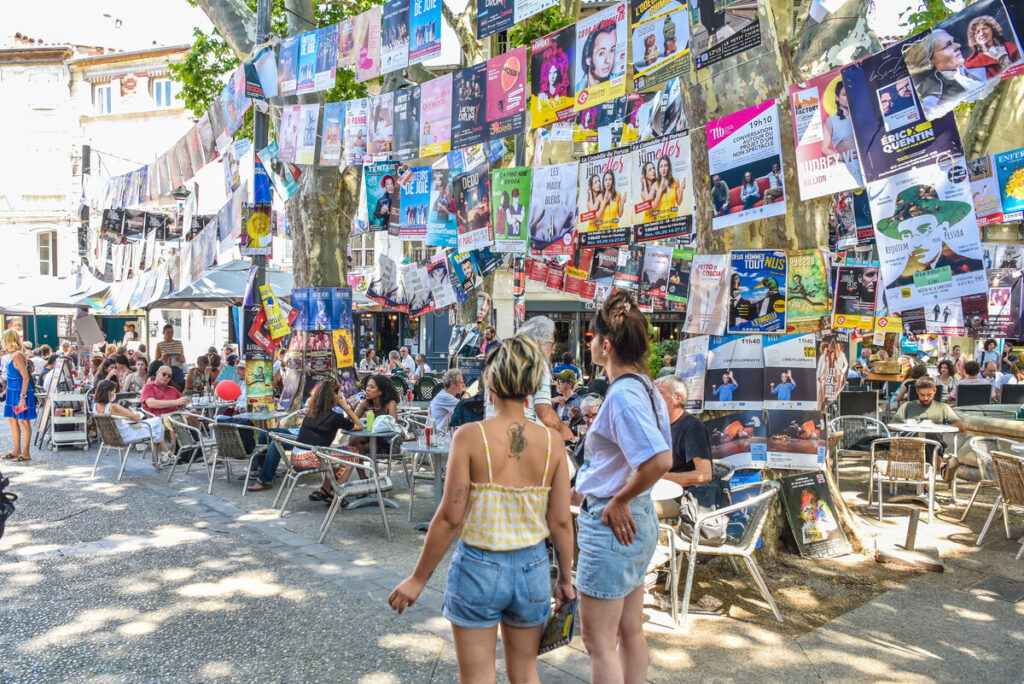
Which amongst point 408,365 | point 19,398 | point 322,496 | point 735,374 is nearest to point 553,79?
point 735,374

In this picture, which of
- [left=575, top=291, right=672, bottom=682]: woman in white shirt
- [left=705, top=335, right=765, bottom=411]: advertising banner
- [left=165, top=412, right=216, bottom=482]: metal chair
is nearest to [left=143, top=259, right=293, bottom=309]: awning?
[left=165, top=412, right=216, bottom=482]: metal chair

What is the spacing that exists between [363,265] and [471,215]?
77.7 feet

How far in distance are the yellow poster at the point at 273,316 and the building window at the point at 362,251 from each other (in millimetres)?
21597

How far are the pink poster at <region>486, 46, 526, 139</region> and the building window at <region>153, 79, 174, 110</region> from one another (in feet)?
106

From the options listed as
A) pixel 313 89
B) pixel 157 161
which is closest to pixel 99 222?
pixel 157 161

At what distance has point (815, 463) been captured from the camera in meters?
5.53

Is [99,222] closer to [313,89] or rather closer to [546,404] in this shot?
[313,89]

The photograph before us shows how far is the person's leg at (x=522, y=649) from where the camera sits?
101 inches

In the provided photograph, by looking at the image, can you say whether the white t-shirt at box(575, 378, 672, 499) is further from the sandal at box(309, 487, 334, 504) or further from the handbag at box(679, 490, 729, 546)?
the sandal at box(309, 487, 334, 504)

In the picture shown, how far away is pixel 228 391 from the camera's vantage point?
11117mm

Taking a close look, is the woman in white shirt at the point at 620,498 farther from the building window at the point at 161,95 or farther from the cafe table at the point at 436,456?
the building window at the point at 161,95

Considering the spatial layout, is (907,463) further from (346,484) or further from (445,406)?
(346,484)

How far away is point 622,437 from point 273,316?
7.95 m

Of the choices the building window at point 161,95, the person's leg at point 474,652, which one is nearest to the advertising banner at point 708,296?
the person's leg at point 474,652
